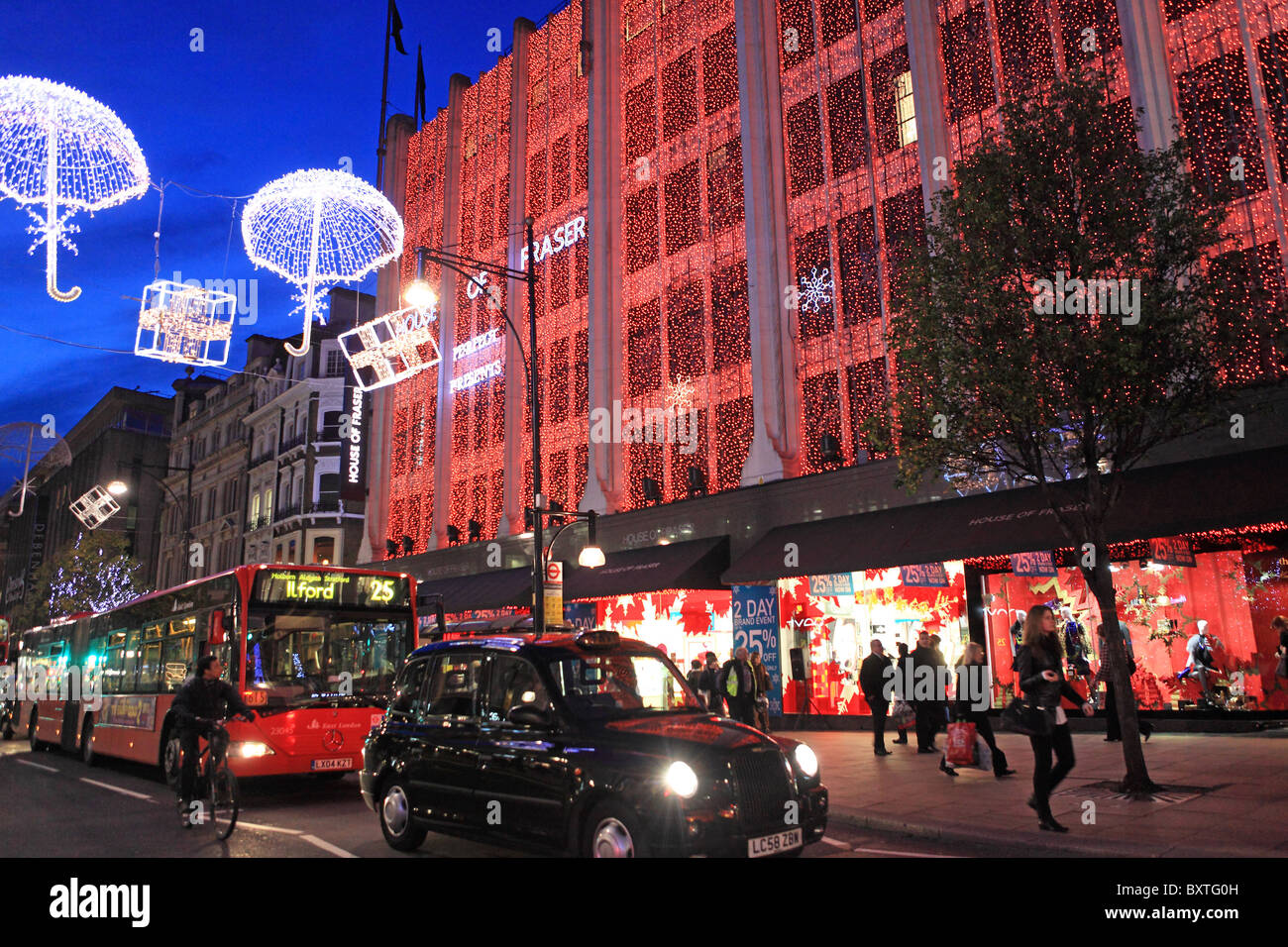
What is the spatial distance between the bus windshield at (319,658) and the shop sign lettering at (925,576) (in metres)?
9.73

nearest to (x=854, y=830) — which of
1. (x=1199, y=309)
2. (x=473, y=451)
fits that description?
(x=1199, y=309)

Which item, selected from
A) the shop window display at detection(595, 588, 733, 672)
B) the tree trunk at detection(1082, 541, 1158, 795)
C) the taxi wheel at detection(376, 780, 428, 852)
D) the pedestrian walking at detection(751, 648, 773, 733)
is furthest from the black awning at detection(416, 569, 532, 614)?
the tree trunk at detection(1082, 541, 1158, 795)

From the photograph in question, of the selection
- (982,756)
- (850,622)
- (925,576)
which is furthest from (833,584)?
(982,756)

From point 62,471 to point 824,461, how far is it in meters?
88.0

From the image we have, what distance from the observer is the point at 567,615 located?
24.8 m

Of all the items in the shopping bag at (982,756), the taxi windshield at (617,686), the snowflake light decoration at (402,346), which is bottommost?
the shopping bag at (982,756)

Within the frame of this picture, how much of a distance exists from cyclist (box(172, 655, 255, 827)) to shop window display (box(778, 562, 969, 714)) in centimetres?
1152

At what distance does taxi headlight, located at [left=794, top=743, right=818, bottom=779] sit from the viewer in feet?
21.3

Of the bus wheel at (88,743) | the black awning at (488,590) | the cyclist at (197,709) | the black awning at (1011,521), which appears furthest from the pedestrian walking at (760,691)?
the bus wheel at (88,743)

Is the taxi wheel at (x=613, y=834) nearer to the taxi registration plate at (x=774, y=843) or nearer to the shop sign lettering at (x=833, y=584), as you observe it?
the taxi registration plate at (x=774, y=843)

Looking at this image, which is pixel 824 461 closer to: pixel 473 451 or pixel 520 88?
pixel 473 451

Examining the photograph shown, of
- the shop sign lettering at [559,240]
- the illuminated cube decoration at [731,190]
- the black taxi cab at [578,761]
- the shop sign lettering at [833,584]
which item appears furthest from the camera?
the shop sign lettering at [559,240]

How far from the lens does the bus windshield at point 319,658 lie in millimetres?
11555

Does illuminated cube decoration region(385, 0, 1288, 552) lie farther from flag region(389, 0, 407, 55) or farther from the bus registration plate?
the bus registration plate
